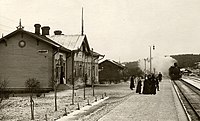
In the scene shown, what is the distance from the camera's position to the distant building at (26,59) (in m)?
27.6

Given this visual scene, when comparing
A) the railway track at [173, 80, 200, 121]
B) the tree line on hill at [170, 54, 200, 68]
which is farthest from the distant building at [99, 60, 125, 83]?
the tree line on hill at [170, 54, 200, 68]

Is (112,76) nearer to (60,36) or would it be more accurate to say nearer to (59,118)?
(60,36)

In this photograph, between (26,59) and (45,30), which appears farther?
(45,30)

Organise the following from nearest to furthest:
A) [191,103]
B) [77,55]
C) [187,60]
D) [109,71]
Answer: [191,103]
[77,55]
[109,71]
[187,60]

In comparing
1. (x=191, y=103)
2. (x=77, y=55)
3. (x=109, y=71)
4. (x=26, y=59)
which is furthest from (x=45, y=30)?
(x=191, y=103)

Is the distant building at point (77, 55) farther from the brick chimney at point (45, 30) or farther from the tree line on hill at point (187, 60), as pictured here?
the tree line on hill at point (187, 60)

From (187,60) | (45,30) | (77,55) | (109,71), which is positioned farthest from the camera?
(187,60)

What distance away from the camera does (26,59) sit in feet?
91.4

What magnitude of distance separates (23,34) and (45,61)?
2.95 m

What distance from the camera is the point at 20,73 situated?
27.7 m

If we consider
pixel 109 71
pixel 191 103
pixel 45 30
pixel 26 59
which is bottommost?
pixel 191 103

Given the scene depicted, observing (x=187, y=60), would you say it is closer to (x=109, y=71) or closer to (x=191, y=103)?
(x=109, y=71)

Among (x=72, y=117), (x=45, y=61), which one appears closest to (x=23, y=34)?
(x=45, y=61)

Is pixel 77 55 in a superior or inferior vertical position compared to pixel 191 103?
superior
